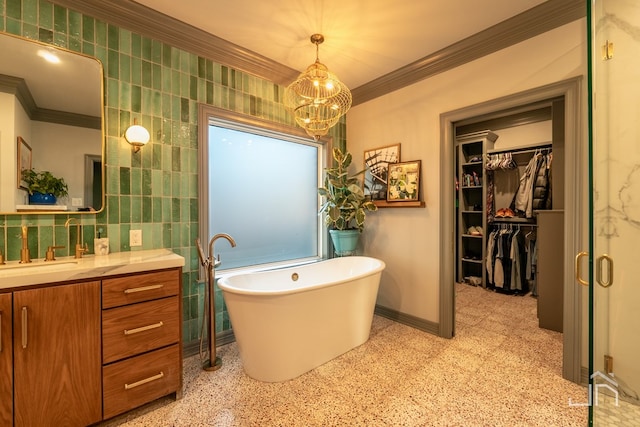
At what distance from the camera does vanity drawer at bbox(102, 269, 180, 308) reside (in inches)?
59.6

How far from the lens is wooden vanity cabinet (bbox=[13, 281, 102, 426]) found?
130cm

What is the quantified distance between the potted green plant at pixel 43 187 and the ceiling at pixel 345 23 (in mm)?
1359

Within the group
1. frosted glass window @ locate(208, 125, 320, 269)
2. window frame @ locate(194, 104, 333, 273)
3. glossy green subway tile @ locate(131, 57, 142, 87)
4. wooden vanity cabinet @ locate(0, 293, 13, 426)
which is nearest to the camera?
wooden vanity cabinet @ locate(0, 293, 13, 426)

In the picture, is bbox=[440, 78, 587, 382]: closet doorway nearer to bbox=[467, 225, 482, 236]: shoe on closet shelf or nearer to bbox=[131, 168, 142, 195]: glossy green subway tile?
bbox=[467, 225, 482, 236]: shoe on closet shelf

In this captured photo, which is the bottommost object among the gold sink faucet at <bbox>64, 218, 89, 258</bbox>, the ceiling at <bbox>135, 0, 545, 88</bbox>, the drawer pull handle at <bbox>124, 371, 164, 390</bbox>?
the drawer pull handle at <bbox>124, 371, 164, 390</bbox>

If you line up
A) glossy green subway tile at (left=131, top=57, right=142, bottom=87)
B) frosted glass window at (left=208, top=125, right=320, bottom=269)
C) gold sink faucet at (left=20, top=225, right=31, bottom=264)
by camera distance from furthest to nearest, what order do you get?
1. frosted glass window at (left=208, top=125, right=320, bottom=269)
2. glossy green subway tile at (left=131, top=57, right=142, bottom=87)
3. gold sink faucet at (left=20, top=225, right=31, bottom=264)

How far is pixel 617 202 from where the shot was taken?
1.39 meters

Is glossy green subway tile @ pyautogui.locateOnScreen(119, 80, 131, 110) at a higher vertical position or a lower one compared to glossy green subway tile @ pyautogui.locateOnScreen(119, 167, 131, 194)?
higher

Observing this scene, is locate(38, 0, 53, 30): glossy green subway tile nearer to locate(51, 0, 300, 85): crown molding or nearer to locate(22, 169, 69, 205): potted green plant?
locate(51, 0, 300, 85): crown molding

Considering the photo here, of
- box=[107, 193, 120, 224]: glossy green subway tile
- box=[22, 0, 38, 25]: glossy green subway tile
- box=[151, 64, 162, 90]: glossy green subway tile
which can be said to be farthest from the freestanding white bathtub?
box=[22, 0, 38, 25]: glossy green subway tile

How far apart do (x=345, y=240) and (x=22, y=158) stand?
8.50 feet

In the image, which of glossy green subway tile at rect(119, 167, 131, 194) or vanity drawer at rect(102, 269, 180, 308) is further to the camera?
glossy green subway tile at rect(119, 167, 131, 194)

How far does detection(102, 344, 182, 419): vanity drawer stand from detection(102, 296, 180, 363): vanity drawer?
54mm

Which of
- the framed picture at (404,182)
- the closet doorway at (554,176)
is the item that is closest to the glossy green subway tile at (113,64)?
the framed picture at (404,182)
